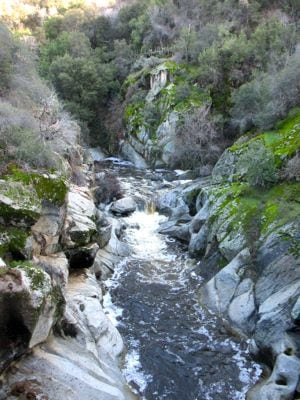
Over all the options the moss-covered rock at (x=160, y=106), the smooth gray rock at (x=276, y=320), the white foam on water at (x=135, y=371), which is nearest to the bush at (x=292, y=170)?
the smooth gray rock at (x=276, y=320)

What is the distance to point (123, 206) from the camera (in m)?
23.0

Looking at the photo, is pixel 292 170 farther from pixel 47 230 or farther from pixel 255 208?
pixel 47 230

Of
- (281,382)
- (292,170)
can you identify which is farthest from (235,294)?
(292,170)

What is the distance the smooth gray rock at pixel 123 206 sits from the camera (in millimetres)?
22828

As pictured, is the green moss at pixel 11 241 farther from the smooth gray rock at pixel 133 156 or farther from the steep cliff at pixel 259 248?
the smooth gray rock at pixel 133 156

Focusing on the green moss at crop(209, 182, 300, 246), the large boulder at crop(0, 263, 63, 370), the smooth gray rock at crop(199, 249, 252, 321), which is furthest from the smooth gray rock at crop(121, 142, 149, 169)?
the large boulder at crop(0, 263, 63, 370)

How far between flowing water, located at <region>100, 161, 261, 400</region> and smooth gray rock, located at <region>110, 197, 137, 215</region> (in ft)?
16.1

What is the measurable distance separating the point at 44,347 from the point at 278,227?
847cm

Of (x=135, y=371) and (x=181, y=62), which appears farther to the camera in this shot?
(x=181, y=62)

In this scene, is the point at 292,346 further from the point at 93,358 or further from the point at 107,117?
the point at 107,117

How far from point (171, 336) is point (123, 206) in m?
11.8

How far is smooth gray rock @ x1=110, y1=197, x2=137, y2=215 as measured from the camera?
2283 cm

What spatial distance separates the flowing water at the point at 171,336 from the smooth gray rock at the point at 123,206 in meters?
4.92

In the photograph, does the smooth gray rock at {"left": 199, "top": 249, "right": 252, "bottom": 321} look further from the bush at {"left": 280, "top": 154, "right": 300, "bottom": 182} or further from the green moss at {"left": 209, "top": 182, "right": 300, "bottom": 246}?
the bush at {"left": 280, "top": 154, "right": 300, "bottom": 182}
